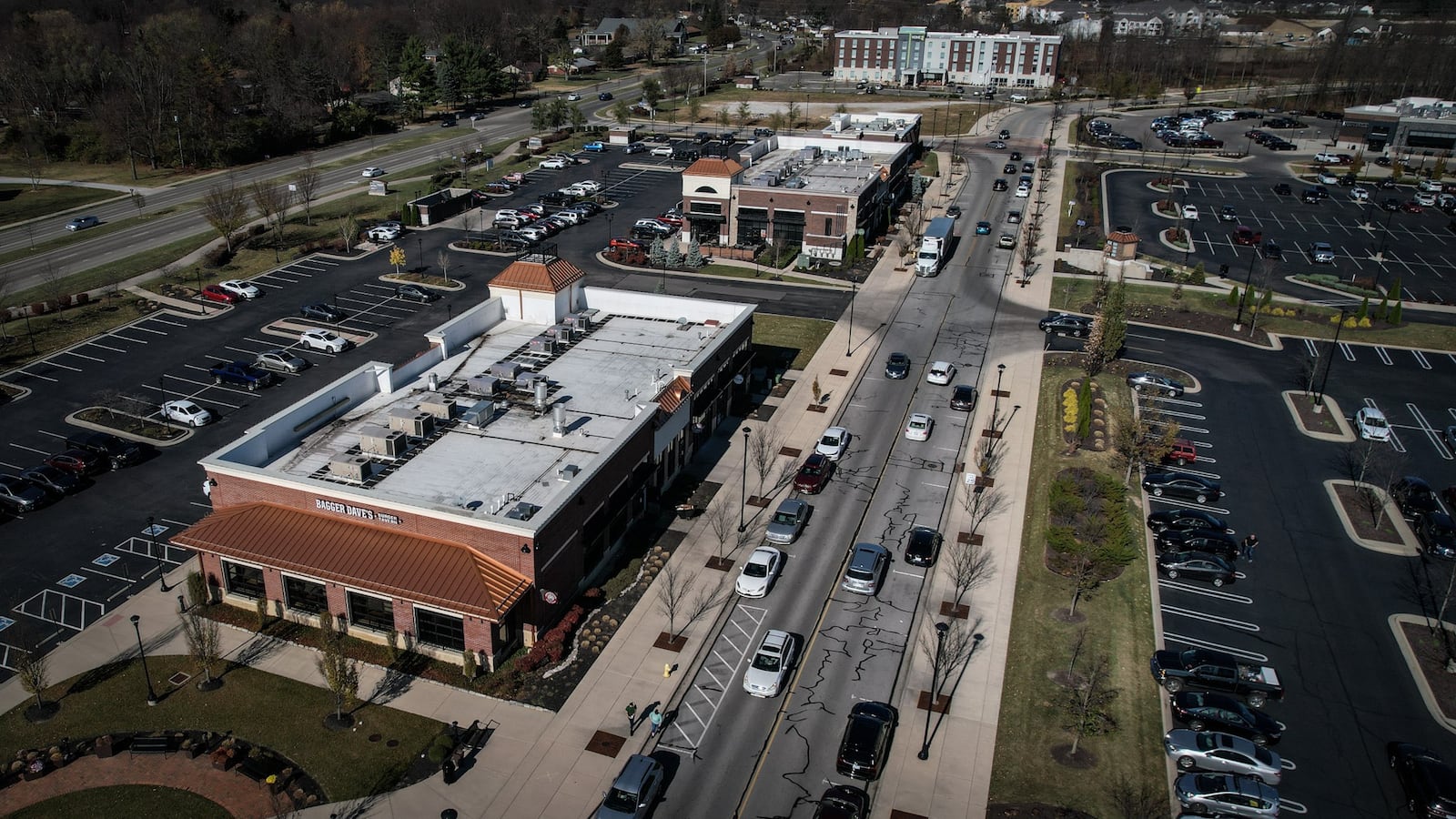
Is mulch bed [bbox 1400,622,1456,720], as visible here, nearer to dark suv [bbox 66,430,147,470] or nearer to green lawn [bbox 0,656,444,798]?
green lawn [bbox 0,656,444,798]

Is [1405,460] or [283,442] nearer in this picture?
[283,442]

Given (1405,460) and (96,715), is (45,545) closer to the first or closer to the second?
(96,715)

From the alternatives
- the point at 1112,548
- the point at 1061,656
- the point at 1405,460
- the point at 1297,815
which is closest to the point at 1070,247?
the point at 1405,460

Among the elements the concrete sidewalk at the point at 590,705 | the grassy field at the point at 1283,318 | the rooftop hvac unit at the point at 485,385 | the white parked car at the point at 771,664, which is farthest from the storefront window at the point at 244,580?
the grassy field at the point at 1283,318

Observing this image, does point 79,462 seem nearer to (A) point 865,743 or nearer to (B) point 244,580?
(B) point 244,580

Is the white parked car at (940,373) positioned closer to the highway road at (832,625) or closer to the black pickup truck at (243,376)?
the highway road at (832,625)

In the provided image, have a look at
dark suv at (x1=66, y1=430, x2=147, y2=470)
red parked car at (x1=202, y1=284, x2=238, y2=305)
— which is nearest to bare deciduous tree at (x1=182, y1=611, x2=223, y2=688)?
dark suv at (x1=66, y1=430, x2=147, y2=470)
